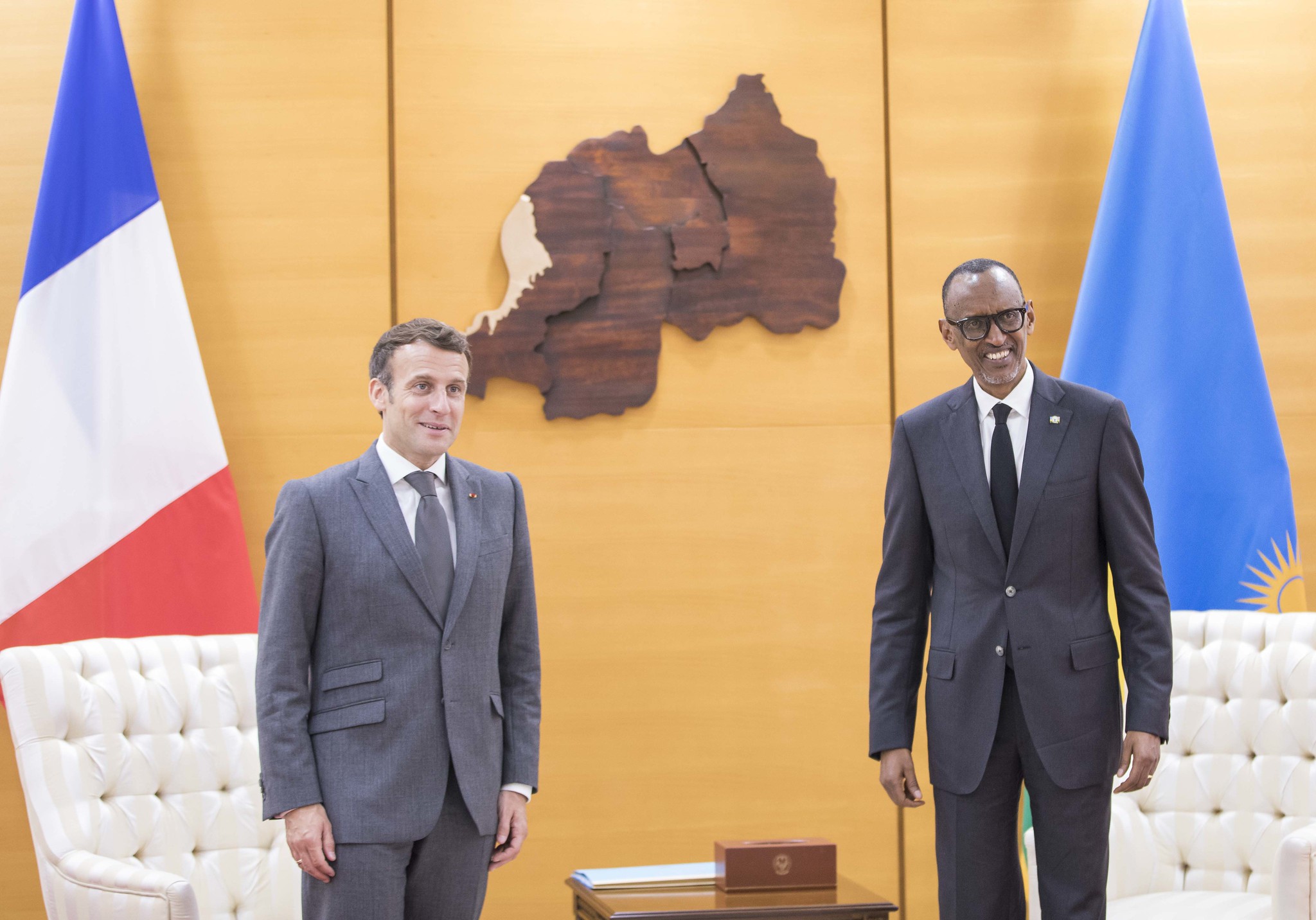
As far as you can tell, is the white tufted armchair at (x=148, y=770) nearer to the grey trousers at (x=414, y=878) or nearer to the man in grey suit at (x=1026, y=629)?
the grey trousers at (x=414, y=878)

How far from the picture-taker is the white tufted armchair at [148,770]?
2.83 metres

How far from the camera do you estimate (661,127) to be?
4.06 m

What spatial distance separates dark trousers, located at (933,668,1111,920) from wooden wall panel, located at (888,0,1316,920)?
78.8 inches

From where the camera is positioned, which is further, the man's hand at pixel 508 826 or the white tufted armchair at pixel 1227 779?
the white tufted armchair at pixel 1227 779

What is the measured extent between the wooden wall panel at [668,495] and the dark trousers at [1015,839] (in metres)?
1.68

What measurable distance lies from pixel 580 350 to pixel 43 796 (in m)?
2.02

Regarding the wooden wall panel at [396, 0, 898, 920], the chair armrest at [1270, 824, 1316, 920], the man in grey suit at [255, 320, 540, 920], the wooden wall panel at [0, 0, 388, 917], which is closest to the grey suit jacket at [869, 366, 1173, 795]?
the chair armrest at [1270, 824, 1316, 920]

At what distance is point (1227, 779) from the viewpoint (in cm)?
328

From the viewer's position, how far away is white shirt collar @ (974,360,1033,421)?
2404 mm

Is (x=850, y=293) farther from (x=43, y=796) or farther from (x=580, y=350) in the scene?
(x=43, y=796)

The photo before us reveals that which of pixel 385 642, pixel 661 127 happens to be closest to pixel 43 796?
pixel 385 642

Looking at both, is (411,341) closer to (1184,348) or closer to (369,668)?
(369,668)

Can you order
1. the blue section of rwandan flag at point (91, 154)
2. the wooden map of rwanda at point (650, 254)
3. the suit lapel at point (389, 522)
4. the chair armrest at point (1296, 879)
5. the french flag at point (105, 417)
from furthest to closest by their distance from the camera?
the wooden map of rwanda at point (650, 254) < the blue section of rwandan flag at point (91, 154) < the french flag at point (105, 417) < the chair armrest at point (1296, 879) < the suit lapel at point (389, 522)

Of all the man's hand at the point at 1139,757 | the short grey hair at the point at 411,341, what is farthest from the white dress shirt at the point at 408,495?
the man's hand at the point at 1139,757
